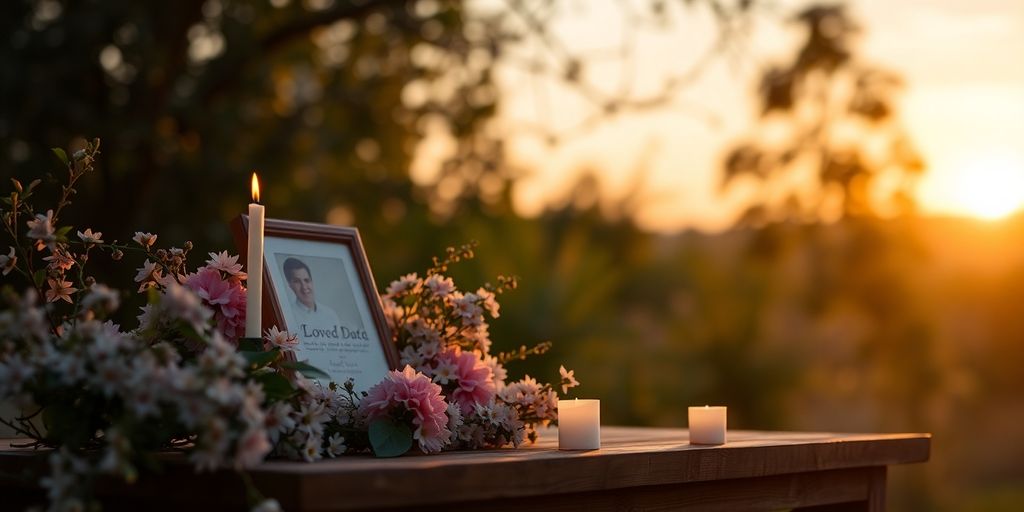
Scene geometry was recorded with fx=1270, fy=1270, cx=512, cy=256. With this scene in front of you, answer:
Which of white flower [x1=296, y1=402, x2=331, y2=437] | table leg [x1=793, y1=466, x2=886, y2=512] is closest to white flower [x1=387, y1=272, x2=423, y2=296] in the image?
white flower [x1=296, y1=402, x2=331, y2=437]

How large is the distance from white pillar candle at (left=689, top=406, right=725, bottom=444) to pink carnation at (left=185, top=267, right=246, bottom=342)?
64 centimetres

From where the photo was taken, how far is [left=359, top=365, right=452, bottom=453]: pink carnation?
1503 millimetres

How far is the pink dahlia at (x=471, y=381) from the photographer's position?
5.68 feet

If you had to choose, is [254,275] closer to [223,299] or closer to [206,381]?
[223,299]

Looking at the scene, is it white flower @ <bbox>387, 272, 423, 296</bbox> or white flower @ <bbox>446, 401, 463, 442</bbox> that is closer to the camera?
white flower @ <bbox>446, 401, 463, 442</bbox>

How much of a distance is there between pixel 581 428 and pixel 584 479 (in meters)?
0.19

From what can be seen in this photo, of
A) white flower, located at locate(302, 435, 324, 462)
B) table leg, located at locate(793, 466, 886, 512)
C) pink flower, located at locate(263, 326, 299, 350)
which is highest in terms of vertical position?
pink flower, located at locate(263, 326, 299, 350)

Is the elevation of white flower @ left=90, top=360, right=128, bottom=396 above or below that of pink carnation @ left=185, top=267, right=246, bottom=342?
below

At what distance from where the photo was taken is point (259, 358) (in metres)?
1.33

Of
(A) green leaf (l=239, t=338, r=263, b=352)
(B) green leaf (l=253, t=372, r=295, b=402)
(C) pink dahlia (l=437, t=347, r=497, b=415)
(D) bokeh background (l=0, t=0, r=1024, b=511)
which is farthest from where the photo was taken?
(D) bokeh background (l=0, t=0, r=1024, b=511)

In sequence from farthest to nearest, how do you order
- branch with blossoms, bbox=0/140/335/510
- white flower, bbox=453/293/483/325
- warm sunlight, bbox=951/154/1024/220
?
warm sunlight, bbox=951/154/1024/220 → white flower, bbox=453/293/483/325 → branch with blossoms, bbox=0/140/335/510

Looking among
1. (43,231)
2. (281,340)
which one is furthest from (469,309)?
(43,231)

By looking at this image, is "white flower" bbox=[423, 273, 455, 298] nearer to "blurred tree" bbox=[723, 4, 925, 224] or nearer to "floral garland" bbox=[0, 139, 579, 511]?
"floral garland" bbox=[0, 139, 579, 511]

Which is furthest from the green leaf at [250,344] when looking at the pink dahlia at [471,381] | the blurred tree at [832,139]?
→ the blurred tree at [832,139]
